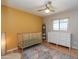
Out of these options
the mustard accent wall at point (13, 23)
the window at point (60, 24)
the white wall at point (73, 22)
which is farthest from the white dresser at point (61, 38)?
the mustard accent wall at point (13, 23)

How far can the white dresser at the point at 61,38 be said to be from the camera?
177 inches

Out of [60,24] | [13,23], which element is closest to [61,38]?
[60,24]

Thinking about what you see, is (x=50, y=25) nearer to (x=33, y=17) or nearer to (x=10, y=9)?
(x=33, y=17)

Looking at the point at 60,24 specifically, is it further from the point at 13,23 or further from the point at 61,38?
the point at 13,23

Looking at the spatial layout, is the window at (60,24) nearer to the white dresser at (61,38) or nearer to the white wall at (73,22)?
the white wall at (73,22)

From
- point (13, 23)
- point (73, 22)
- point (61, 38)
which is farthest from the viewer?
point (61, 38)

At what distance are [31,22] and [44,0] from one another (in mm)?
2394

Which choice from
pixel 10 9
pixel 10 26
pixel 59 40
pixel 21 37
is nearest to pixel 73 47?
pixel 59 40

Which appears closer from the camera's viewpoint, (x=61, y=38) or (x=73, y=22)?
(x=73, y=22)

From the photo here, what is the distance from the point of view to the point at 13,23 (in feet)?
13.6

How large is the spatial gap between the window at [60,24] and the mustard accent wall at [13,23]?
181cm

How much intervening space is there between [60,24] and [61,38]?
1152mm

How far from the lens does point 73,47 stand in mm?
4633

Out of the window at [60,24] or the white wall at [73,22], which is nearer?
the white wall at [73,22]
